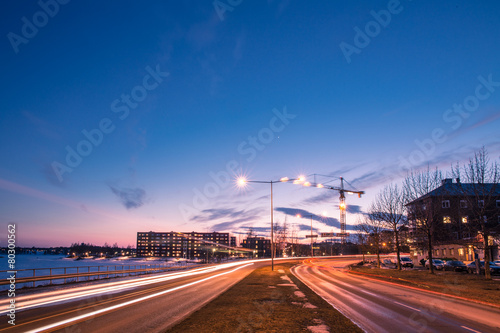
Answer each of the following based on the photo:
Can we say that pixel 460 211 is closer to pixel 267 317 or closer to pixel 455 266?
pixel 455 266

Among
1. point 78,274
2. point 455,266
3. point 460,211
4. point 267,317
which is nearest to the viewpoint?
point 267,317

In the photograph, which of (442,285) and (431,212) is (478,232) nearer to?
(442,285)

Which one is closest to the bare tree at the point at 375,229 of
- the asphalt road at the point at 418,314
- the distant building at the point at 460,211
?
the distant building at the point at 460,211

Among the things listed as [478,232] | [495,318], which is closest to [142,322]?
[495,318]

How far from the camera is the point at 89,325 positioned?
404 inches

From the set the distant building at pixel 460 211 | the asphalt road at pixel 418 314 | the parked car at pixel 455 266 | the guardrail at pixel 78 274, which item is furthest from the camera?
the parked car at pixel 455 266

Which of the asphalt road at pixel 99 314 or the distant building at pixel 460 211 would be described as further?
→ the distant building at pixel 460 211

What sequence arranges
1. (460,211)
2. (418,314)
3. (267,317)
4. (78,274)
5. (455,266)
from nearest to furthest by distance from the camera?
(267,317)
(418,314)
(460,211)
(78,274)
(455,266)

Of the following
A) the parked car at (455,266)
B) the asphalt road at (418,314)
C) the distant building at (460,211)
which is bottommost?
the parked car at (455,266)

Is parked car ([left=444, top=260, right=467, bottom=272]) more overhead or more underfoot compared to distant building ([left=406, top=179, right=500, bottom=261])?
more underfoot

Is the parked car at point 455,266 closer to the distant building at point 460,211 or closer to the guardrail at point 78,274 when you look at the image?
the distant building at point 460,211

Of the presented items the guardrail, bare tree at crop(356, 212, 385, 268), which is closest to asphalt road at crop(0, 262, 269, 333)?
the guardrail

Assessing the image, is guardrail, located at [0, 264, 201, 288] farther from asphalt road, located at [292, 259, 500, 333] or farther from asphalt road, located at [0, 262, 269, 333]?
asphalt road, located at [292, 259, 500, 333]

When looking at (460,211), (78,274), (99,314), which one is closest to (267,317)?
(99,314)
